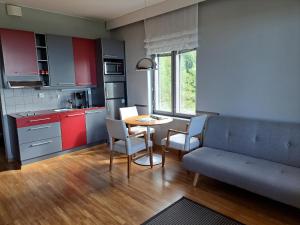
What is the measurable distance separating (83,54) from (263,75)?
3227mm

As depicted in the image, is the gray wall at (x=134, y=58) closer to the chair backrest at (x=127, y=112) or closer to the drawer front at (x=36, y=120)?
the chair backrest at (x=127, y=112)

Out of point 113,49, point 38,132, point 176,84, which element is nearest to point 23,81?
point 38,132

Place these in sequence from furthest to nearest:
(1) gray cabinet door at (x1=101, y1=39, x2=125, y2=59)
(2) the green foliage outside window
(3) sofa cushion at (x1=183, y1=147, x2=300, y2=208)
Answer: (1) gray cabinet door at (x1=101, y1=39, x2=125, y2=59)
(2) the green foliage outside window
(3) sofa cushion at (x1=183, y1=147, x2=300, y2=208)

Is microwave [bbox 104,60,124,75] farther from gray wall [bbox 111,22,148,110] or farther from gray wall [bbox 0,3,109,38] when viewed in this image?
gray wall [bbox 0,3,109,38]

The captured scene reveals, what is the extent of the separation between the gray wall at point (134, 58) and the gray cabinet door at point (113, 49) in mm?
117

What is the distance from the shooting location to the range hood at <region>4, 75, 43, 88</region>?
347cm

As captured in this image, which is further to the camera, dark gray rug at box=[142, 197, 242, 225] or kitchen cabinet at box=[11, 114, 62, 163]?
kitchen cabinet at box=[11, 114, 62, 163]

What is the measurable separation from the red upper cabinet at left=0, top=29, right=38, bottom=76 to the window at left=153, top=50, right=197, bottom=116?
7.21 feet

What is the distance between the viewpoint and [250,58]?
2920 mm

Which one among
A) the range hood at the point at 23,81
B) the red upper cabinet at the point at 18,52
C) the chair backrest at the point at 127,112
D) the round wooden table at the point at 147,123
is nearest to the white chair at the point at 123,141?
the round wooden table at the point at 147,123

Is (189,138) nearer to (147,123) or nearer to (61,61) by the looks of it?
(147,123)

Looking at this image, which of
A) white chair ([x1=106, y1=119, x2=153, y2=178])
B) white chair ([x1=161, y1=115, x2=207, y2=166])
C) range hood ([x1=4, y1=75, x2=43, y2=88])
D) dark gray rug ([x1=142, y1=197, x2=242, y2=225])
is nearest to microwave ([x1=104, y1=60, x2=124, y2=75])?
range hood ([x1=4, y1=75, x2=43, y2=88])

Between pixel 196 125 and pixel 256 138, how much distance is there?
2.61 feet

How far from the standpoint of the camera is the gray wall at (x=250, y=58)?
2604 millimetres
